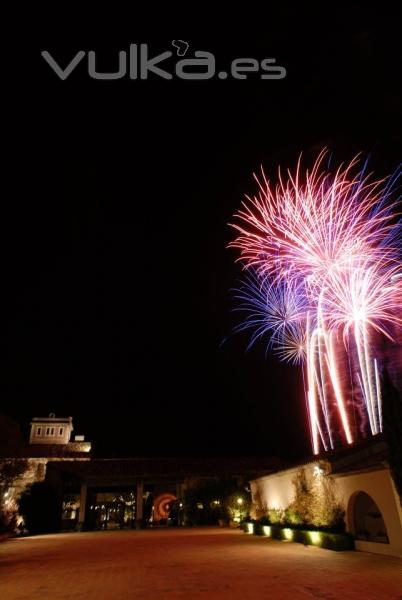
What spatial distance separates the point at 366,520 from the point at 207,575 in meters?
7.55

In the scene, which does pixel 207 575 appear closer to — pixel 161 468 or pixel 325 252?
pixel 325 252

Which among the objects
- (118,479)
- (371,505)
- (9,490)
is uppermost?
(118,479)

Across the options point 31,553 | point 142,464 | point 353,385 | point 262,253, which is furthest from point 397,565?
point 142,464

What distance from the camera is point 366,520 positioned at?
15227mm

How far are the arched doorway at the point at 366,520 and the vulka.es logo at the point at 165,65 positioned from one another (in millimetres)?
12398

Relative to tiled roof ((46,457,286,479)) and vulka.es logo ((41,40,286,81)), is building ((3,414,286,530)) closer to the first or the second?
tiled roof ((46,457,286,479))

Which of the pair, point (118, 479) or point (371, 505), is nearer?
Answer: point (371, 505)

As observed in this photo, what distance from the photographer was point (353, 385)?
28031 mm

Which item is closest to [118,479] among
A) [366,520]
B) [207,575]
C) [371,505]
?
[366,520]

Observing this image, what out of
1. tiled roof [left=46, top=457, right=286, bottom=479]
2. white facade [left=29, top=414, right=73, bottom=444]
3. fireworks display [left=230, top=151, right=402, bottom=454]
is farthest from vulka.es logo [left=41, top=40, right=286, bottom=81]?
white facade [left=29, top=414, right=73, bottom=444]

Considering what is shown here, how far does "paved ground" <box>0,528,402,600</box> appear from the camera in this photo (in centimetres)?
805

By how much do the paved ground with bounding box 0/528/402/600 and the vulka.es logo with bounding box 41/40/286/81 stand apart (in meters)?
8.82

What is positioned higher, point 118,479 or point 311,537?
point 118,479

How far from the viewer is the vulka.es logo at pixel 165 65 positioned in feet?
24.5
